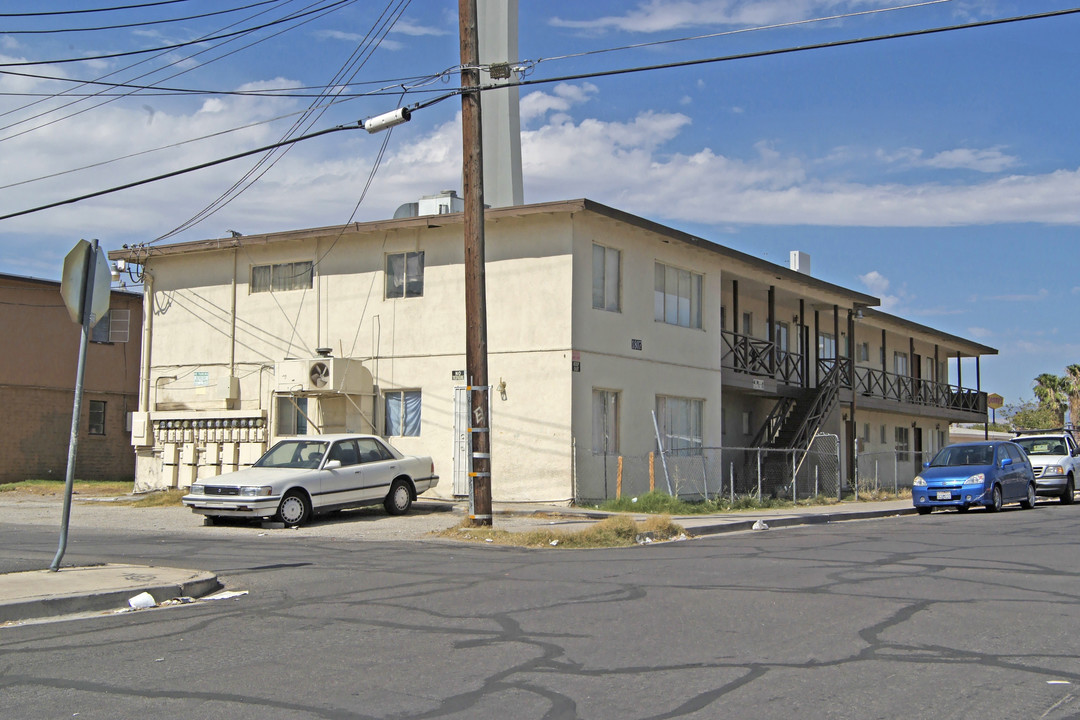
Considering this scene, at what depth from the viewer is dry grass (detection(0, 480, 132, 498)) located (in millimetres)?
26266

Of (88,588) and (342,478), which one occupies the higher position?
(342,478)

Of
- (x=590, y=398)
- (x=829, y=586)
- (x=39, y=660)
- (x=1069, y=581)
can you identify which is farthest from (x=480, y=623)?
(x=590, y=398)

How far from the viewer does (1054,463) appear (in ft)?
84.3

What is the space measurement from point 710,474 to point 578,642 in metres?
18.4

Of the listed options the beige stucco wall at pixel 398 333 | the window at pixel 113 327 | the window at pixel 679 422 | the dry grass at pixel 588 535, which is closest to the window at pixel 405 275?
the beige stucco wall at pixel 398 333

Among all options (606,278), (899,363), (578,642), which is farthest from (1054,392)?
(578,642)

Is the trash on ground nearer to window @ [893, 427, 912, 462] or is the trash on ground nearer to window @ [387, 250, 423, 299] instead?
window @ [387, 250, 423, 299]

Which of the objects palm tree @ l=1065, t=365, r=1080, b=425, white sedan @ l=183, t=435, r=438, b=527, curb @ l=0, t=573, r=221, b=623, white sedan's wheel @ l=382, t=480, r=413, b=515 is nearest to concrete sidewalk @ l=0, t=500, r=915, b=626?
curb @ l=0, t=573, r=221, b=623

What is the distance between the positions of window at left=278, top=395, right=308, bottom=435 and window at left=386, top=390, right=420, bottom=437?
6.97 ft

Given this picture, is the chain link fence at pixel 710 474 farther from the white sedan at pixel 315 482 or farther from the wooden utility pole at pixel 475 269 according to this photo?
the wooden utility pole at pixel 475 269

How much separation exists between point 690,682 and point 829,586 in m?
4.30

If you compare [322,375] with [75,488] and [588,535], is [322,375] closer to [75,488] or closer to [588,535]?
[75,488]

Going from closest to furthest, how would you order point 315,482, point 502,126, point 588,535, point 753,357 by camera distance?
1. point 588,535
2. point 315,482
3. point 753,357
4. point 502,126

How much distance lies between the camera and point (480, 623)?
8.06 metres
